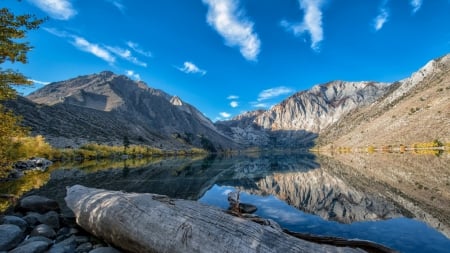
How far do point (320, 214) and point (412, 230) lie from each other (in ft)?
17.9

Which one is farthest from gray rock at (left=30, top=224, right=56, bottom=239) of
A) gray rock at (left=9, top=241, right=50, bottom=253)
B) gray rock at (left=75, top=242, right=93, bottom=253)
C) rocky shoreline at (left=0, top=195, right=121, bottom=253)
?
gray rock at (left=75, top=242, right=93, bottom=253)

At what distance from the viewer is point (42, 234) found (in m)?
11.9

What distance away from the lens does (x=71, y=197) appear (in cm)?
1475

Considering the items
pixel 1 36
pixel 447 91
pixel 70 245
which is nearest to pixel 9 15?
pixel 1 36

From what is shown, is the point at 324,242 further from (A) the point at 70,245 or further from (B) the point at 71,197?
(B) the point at 71,197

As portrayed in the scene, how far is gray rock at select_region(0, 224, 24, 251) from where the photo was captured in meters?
10.0

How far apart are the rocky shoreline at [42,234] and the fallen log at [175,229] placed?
0.63 metres

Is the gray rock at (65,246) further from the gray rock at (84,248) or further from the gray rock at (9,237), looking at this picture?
the gray rock at (9,237)

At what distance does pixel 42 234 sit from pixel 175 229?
7736mm

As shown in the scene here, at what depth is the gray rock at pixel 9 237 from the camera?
1005cm

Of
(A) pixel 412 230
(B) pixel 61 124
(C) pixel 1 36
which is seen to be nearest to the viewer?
(A) pixel 412 230

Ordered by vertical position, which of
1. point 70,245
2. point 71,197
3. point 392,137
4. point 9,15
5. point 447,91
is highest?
point 447,91

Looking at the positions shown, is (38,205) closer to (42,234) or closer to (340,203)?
(42,234)

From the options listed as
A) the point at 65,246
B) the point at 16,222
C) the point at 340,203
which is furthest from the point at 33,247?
the point at 340,203
